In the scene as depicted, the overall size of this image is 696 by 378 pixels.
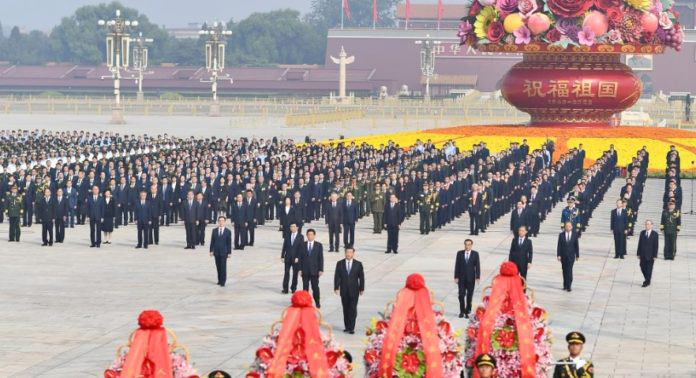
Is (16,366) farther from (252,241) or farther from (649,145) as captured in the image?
(649,145)

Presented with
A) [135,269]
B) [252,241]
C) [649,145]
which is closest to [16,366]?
[135,269]

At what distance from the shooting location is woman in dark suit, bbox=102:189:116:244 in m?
30.7

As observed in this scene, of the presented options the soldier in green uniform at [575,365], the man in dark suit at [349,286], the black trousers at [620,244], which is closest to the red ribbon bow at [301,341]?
the soldier in green uniform at [575,365]

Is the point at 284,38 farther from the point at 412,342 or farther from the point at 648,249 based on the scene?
the point at 412,342

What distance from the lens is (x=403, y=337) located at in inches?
525

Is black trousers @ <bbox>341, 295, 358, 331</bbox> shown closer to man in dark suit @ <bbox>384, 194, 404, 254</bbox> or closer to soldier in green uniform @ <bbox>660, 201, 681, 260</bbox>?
man in dark suit @ <bbox>384, 194, 404, 254</bbox>

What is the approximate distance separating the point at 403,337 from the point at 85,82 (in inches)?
5023

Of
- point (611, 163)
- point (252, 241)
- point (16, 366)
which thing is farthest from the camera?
point (611, 163)

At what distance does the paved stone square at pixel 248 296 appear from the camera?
61.2 feet

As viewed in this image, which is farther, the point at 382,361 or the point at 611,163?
the point at 611,163

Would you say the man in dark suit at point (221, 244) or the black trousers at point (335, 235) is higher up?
the man in dark suit at point (221, 244)

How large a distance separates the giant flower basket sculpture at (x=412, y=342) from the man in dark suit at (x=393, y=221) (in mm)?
15826

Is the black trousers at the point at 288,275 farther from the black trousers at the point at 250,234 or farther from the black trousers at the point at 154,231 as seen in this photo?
the black trousers at the point at 154,231

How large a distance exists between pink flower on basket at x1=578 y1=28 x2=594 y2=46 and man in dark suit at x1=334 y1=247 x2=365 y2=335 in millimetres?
34575
